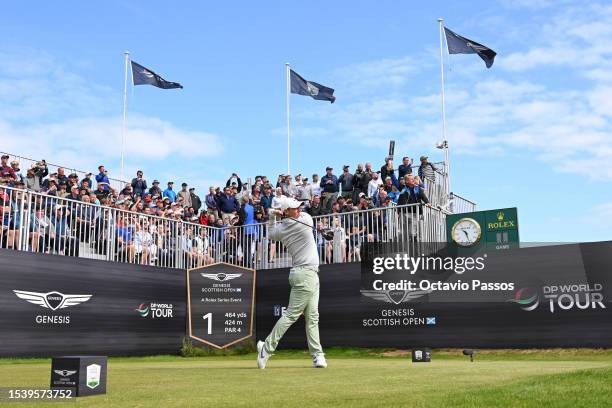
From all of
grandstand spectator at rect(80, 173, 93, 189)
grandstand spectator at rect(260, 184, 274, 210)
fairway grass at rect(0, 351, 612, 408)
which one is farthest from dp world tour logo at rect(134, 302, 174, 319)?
fairway grass at rect(0, 351, 612, 408)

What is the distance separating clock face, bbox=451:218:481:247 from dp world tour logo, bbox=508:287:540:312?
2015mm

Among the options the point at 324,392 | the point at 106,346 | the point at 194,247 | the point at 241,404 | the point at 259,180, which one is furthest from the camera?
the point at 259,180

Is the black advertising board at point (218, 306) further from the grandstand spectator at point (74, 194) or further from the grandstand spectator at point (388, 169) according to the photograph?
the grandstand spectator at point (388, 169)

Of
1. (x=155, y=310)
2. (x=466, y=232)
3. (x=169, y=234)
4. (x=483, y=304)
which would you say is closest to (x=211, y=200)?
(x=169, y=234)

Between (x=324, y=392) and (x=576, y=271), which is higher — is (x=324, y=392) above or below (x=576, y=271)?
below

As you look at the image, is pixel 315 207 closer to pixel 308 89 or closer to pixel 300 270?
pixel 308 89

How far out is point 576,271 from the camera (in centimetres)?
1828

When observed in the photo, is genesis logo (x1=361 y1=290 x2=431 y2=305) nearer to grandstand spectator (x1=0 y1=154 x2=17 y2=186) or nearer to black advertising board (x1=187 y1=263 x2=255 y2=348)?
black advertising board (x1=187 y1=263 x2=255 y2=348)

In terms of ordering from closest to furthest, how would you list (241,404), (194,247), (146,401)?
(241,404) → (146,401) → (194,247)

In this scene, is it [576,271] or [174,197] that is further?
[174,197]

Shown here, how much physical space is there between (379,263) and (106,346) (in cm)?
845

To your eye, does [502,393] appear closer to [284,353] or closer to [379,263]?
[379,263]

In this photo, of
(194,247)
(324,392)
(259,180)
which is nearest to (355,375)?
(324,392)

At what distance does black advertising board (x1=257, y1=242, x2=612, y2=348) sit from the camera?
18.1 m
